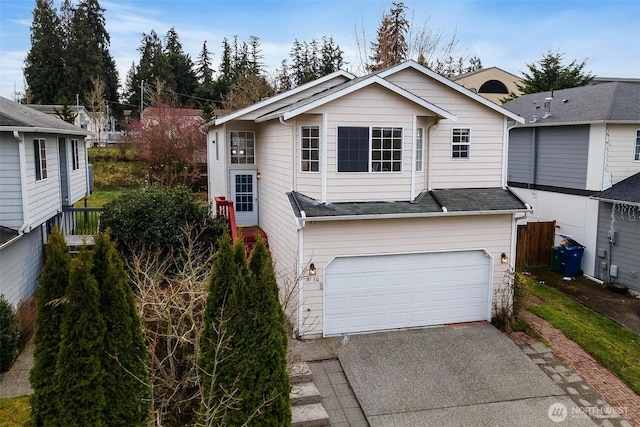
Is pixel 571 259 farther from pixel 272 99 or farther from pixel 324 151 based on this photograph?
pixel 272 99

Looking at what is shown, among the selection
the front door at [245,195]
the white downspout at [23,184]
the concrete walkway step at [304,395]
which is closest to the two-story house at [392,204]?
the concrete walkway step at [304,395]

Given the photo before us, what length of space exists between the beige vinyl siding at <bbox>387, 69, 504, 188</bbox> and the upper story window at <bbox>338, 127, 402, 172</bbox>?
1505 millimetres

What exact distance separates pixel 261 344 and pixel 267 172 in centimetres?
939

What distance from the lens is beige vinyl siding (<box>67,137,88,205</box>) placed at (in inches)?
701

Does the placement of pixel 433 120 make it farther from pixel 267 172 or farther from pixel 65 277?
pixel 65 277

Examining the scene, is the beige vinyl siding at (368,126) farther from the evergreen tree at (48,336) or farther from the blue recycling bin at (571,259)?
the blue recycling bin at (571,259)

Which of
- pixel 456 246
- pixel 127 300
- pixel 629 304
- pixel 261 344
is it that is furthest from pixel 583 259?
pixel 127 300

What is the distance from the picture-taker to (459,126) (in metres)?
13.2

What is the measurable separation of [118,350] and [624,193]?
52.6ft

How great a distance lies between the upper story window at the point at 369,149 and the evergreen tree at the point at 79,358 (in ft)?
23.7

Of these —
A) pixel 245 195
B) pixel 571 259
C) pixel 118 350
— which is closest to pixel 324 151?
pixel 245 195

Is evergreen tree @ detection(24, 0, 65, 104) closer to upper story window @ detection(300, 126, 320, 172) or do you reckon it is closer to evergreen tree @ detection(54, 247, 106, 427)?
upper story window @ detection(300, 126, 320, 172)

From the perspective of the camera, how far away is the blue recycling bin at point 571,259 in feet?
56.4

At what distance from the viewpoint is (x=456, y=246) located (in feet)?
42.1
